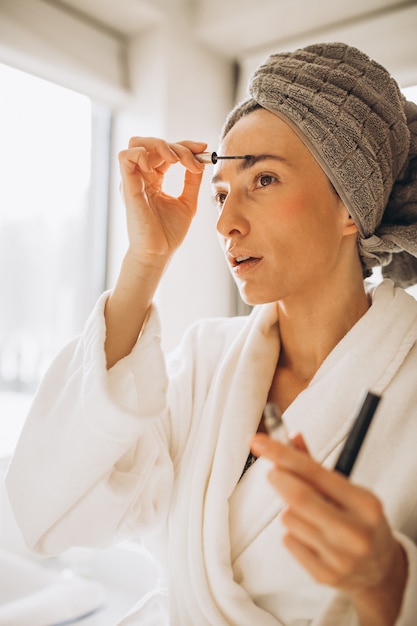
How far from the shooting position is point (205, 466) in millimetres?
978

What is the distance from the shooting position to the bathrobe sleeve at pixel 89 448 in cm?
88

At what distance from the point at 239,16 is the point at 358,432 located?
4.64 feet

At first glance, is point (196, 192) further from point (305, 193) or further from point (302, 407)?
point (302, 407)

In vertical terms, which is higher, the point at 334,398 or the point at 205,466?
→ the point at 334,398

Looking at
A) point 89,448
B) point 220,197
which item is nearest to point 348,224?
point 220,197

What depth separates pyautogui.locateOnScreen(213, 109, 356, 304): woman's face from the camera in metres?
0.98

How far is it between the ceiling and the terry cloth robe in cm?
92

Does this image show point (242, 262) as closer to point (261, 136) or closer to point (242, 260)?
point (242, 260)

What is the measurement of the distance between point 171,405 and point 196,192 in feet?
1.51

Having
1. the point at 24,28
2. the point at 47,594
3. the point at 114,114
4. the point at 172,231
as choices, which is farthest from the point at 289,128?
the point at 47,594

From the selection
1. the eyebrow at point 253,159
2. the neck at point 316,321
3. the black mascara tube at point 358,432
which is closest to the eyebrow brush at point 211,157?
the eyebrow at point 253,159

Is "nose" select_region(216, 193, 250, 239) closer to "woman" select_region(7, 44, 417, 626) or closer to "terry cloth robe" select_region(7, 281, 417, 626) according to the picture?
"woman" select_region(7, 44, 417, 626)

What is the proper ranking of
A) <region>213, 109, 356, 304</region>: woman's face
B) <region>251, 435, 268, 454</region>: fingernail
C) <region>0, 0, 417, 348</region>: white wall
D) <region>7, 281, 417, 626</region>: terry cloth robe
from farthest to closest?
<region>0, 0, 417, 348</region>: white wall → <region>213, 109, 356, 304</region>: woman's face → <region>7, 281, 417, 626</region>: terry cloth robe → <region>251, 435, 268, 454</region>: fingernail

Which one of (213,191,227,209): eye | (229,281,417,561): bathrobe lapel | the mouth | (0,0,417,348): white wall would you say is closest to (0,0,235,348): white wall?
(0,0,417,348): white wall
